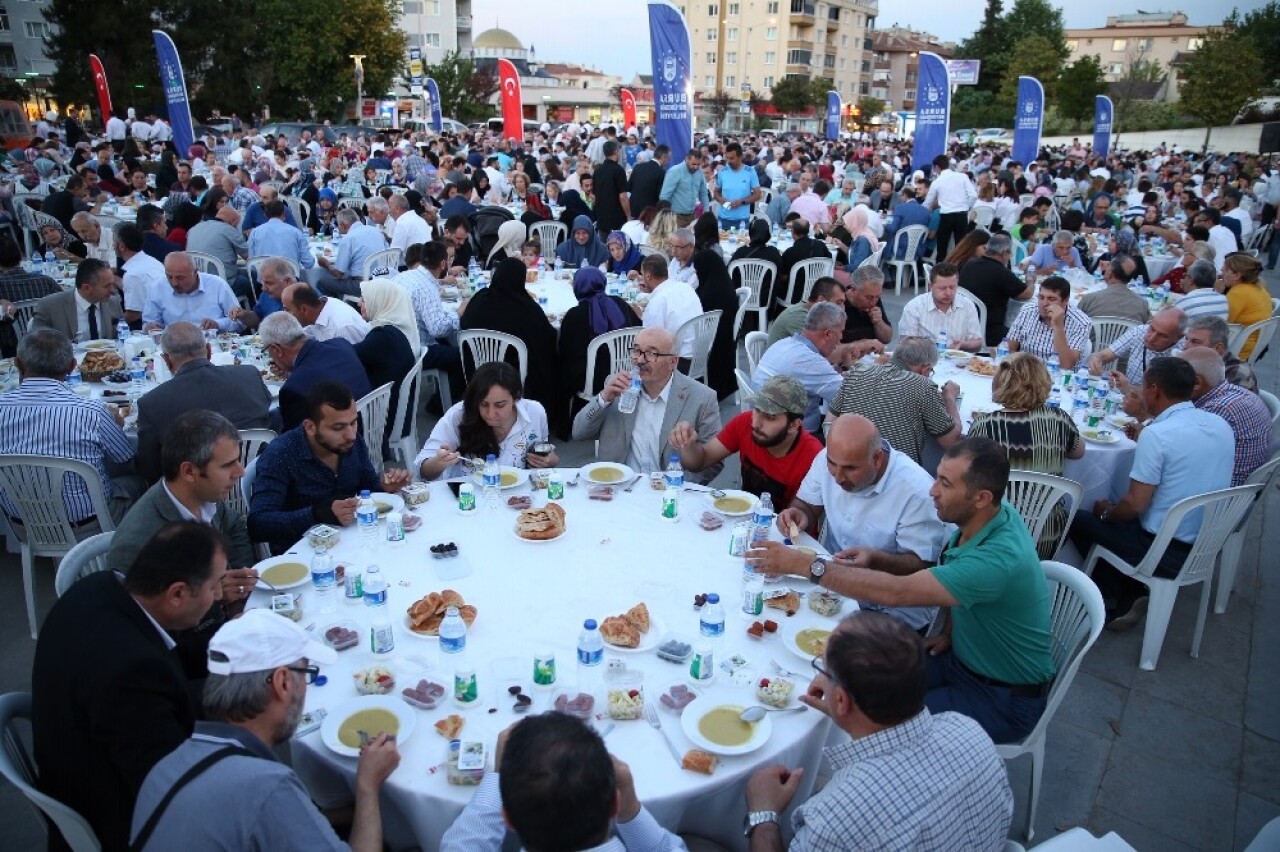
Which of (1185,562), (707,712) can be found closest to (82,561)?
(707,712)

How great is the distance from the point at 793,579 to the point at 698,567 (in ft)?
1.27

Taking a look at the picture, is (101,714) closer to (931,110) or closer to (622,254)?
(622,254)

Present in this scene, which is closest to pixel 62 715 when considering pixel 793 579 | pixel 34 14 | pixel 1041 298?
pixel 793 579

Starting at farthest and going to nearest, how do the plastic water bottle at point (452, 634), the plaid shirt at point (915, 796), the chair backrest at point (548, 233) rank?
1. the chair backrest at point (548, 233)
2. the plastic water bottle at point (452, 634)
3. the plaid shirt at point (915, 796)

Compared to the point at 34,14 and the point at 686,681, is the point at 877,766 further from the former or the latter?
the point at 34,14

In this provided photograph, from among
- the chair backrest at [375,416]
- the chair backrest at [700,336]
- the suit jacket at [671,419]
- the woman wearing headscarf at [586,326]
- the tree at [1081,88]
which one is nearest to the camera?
the suit jacket at [671,419]

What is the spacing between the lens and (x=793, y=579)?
3.16 metres

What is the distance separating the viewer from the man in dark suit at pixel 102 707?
2.08 m

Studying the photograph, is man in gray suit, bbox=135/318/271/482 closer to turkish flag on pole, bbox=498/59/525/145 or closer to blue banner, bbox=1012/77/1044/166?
turkish flag on pole, bbox=498/59/525/145

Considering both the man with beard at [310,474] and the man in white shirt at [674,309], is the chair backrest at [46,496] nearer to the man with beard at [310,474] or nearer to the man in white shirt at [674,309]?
the man with beard at [310,474]

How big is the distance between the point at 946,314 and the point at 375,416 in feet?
15.0

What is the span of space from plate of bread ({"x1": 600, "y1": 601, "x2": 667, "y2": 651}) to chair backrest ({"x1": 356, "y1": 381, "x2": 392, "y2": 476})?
263 cm

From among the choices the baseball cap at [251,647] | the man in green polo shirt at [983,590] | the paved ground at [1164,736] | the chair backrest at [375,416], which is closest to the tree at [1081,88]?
the paved ground at [1164,736]

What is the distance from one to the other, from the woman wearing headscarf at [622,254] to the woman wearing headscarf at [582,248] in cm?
17
